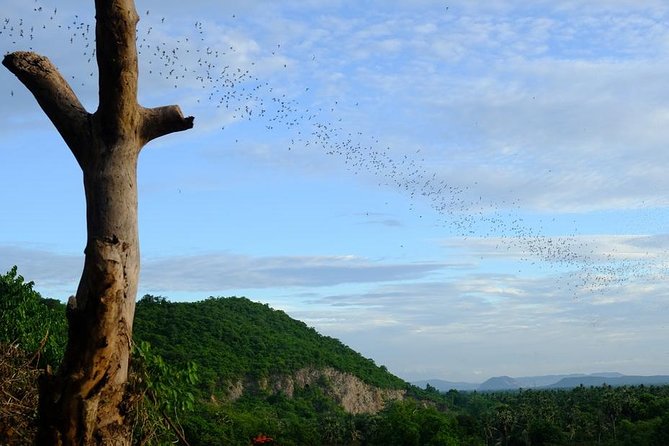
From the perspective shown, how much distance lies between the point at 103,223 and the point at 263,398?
85129 millimetres

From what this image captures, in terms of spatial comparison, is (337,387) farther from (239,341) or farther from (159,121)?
(159,121)

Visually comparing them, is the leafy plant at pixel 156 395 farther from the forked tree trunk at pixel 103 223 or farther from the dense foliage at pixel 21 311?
the dense foliage at pixel 21 311

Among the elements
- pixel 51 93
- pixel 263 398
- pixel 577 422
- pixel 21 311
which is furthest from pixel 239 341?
pixel 51 93

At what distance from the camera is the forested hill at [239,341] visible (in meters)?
86.4

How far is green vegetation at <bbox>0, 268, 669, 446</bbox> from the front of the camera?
20.7 feet

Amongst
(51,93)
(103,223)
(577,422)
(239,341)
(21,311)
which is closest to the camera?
(103,223)

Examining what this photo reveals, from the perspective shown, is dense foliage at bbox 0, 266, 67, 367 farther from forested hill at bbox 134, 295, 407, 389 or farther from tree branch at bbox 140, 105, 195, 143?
forested hill at bbox 134, 295, 407, 389

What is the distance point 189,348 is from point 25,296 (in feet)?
199

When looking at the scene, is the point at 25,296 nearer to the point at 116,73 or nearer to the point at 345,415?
the point at 116,73

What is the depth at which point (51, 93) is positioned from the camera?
554 cm

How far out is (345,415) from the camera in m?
85.0

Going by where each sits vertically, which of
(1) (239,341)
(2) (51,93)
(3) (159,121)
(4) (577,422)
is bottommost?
(4) (577,422)

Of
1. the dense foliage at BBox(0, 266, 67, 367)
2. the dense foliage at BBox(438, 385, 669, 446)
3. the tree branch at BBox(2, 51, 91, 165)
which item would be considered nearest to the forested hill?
the dense foliage at BBox(438, 385, 669, 446)

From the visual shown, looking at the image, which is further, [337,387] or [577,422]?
[337,387]
